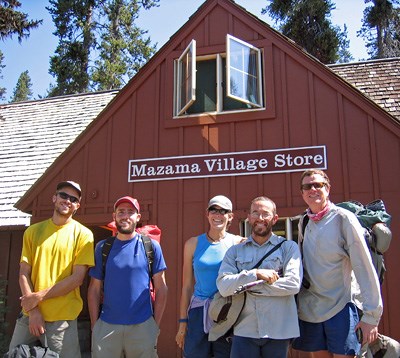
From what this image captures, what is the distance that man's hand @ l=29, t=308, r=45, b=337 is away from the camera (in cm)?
370

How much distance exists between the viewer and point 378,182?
678 centimetres

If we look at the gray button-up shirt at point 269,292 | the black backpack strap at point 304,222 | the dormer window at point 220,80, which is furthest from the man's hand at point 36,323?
the dormer window at point 220,80

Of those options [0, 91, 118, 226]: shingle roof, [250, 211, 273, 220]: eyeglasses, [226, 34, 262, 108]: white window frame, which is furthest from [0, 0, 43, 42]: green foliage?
[250, 211, 273, 220]: eyeglasses

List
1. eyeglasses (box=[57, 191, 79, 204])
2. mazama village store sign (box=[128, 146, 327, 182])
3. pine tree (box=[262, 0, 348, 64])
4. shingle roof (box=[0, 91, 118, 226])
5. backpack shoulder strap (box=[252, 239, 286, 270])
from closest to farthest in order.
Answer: backpack shoulder strap (box=[252, 239, 286, 270]) → eyeglasses (box=[57, 191, 79, 204]) → mazama village store sign (box=[128, 146, 327, 182]) → shingle roof (box=[0, 91, 118, 226]) → pine tree (box=[262, 0, 348, 64])

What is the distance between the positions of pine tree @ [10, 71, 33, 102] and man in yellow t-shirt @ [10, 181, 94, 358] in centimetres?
5428

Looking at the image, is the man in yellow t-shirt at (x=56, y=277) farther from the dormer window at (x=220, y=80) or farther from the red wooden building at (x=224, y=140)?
the dormer window at (x=220, y=80)

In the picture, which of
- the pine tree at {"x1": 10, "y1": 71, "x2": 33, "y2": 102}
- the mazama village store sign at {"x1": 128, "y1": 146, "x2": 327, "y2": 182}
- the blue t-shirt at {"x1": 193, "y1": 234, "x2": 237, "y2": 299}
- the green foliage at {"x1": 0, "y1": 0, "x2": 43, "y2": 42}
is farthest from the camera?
the pine tree at {"x1": 10, "y1": 71, "x2": 33, "y2": 102}

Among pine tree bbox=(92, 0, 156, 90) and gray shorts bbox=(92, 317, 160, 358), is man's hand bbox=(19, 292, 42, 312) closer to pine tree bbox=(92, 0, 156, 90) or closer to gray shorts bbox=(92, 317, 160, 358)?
gray shorts bbox=(92, 317, 160, 358)

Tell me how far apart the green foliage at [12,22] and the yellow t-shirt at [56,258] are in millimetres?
9238

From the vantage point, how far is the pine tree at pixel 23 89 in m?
55.6

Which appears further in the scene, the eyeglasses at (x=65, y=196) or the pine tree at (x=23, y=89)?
the pine tree at (x=23, y=89)

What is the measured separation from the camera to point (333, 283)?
3.41 metres

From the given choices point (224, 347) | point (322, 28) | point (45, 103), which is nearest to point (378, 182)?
point (224, 347)

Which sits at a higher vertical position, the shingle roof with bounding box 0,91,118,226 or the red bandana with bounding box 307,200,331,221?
the shingle roof with bounding box 0,91,118,226
